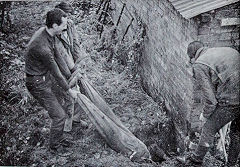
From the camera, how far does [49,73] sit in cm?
397

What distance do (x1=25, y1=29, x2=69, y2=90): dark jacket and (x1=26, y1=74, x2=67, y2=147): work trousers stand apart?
0.11 meters

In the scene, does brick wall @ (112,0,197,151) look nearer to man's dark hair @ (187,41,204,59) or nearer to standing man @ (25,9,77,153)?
man's dark hair @ (187,41,204,59)

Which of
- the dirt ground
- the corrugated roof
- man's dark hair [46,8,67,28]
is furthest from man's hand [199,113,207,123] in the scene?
man's dark hair [46,8,67,28]

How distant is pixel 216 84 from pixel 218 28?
2.02ft

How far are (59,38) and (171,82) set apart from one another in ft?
5.10

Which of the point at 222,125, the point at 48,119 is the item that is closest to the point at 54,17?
the point at 48,119

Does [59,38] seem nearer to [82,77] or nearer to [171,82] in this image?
[82,77]

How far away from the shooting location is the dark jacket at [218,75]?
3.56 meters

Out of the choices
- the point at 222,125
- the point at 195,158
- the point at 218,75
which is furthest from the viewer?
the point at 195,158

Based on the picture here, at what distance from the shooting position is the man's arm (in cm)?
356

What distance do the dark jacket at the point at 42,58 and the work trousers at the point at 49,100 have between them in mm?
107

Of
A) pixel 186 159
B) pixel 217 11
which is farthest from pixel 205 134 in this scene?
pixel 217 11

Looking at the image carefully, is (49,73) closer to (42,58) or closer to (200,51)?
(42,58)

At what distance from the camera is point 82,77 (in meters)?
4.28
